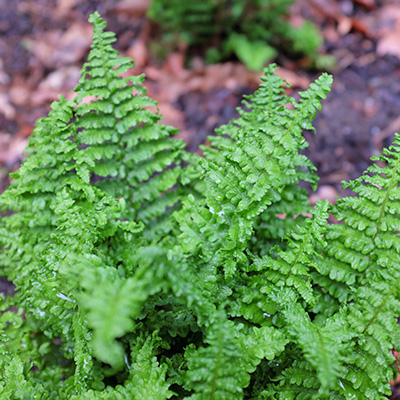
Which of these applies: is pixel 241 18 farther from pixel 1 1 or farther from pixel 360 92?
pixel 1 1

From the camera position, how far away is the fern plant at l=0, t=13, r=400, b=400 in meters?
1.53

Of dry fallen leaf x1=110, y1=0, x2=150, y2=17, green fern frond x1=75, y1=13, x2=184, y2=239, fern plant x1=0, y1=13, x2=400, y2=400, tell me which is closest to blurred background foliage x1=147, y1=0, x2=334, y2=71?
dry fallen leaf x1=110, y1=0, x2=150, y2=17

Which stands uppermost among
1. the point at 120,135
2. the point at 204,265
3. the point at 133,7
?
the point at 133,7

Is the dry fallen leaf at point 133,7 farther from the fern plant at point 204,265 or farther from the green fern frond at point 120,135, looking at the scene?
the fern plant at point 204,265

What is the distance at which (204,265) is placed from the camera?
1779mm

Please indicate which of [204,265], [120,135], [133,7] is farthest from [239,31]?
[204,265]

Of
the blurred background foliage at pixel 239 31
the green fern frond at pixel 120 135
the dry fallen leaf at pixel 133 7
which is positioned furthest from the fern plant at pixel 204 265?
the dry fallen leaf at pixel 133 7

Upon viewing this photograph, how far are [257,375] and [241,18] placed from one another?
3.46 m

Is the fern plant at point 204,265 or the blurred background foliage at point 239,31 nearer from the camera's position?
the fern plant at point 204,265

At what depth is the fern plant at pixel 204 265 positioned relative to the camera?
1527 millimetres

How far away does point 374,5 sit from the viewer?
4.62m

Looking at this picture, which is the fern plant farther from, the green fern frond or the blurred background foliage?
the blurred background foliage

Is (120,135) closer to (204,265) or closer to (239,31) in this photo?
(204,265)

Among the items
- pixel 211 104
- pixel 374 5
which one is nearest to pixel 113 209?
pixel 211 104
